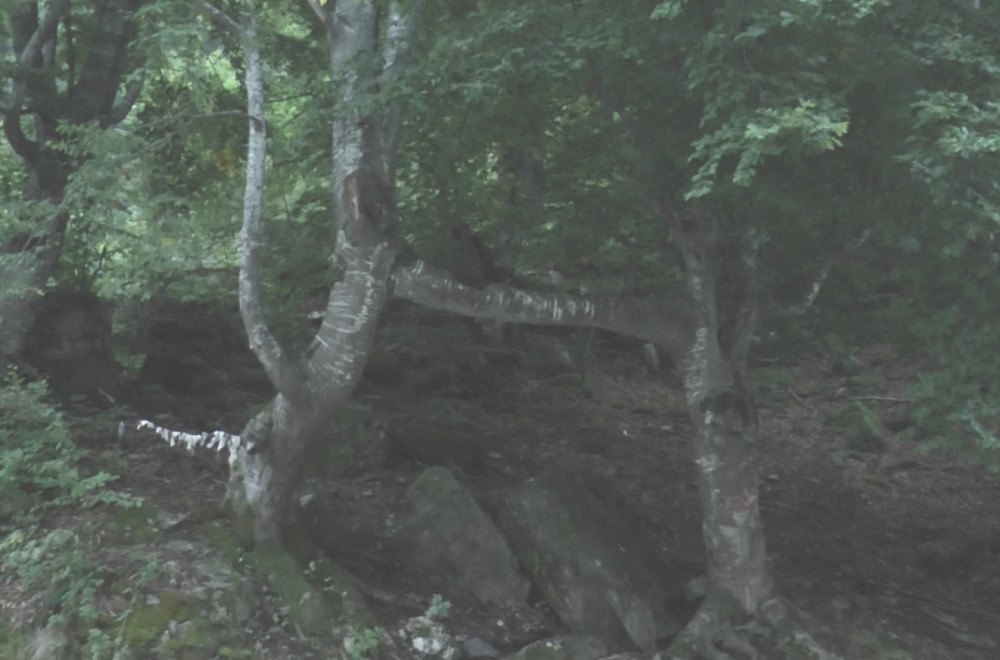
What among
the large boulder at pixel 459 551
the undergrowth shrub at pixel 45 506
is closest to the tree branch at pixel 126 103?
the undergrowth shrub at pixel 45 506

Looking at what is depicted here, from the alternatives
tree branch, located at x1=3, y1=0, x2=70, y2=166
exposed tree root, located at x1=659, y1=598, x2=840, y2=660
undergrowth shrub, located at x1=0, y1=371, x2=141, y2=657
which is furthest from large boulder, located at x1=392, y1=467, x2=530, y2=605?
tree branch, located at x1=3, y1=0, x2=70, y2=166

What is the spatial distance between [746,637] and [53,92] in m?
8.01

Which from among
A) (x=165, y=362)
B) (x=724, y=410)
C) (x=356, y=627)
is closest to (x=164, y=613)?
(x=356, y=627)

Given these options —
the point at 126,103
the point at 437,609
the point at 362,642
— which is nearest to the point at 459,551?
the point at 437,609

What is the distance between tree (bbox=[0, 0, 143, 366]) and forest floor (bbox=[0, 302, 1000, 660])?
1.71 m

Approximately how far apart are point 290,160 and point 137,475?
129 inches

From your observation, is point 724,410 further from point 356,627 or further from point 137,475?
point 137,475

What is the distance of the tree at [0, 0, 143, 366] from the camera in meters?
9.96

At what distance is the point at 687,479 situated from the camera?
1220cm

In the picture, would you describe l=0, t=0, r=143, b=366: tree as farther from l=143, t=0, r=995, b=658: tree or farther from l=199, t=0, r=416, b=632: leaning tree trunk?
l=143, t=0, r=995, b=658: tree

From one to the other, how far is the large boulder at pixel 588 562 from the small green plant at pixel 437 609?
88 cm

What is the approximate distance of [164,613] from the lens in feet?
23.8

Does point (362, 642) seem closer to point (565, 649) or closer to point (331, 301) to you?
point (565, 649)

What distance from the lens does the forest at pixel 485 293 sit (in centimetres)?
700
